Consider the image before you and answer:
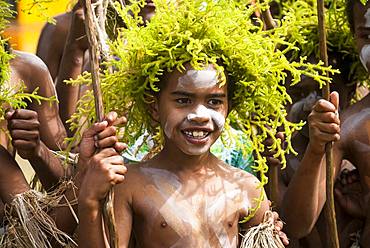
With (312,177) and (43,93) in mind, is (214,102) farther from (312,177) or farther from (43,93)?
(43,93)

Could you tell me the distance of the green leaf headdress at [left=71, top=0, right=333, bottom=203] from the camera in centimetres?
407

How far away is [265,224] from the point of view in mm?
4207

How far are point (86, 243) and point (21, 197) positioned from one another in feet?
1.62

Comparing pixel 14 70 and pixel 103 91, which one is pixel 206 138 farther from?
pixel 14 70

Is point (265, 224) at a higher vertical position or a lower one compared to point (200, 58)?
lower

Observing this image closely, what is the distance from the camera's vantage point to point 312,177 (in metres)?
4.27

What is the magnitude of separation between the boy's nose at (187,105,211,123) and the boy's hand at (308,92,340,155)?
1.32 ft

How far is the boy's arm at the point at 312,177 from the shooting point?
4.11 meters

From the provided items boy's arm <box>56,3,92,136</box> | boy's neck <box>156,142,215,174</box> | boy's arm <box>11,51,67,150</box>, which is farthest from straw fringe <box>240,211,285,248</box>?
boy's arm <box>56,3,92,136</box>

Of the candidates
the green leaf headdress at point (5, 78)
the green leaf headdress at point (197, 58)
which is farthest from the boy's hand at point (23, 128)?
the green leaf headdress at point (197, 58)

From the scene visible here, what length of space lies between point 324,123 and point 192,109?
49cm

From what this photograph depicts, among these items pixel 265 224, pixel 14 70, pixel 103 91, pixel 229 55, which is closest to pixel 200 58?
pixel 229 55

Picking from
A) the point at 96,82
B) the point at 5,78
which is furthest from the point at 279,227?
the point at 5,78

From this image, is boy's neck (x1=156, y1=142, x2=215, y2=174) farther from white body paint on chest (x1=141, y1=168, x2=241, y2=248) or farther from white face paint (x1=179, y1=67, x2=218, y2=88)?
white face paint (x1=179, y1=67, x2=218, y2=88)
